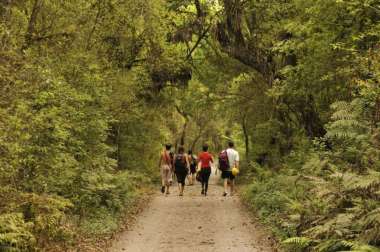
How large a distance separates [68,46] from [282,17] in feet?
27.3

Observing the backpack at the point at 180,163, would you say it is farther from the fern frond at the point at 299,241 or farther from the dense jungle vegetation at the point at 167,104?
the fern frond at the point at 299,241

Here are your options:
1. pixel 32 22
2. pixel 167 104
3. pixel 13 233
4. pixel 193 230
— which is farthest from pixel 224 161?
pixel 13 233

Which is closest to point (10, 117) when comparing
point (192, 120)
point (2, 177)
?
point (2, 177)

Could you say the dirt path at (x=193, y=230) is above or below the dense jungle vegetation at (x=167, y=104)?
below

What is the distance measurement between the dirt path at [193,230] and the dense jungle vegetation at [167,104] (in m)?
0.69

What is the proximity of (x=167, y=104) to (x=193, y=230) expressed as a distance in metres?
14.8

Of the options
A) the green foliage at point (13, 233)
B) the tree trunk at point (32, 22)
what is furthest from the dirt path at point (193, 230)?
the tree trunk at point (32, 22)

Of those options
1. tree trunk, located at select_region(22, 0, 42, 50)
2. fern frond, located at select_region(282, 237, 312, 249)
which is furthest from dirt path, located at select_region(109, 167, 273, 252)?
tree trunk, located at select_region(22, 0, 42, 50)

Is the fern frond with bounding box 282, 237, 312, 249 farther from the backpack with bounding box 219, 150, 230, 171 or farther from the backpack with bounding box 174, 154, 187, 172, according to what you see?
the backpack with bounding box 174, 154, 187, 172

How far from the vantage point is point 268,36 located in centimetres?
2144

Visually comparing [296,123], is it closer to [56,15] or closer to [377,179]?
[56,15]

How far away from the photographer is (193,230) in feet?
45.4

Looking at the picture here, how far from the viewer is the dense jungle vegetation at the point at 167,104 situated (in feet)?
31.8

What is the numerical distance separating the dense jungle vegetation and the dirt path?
2.26 feet
